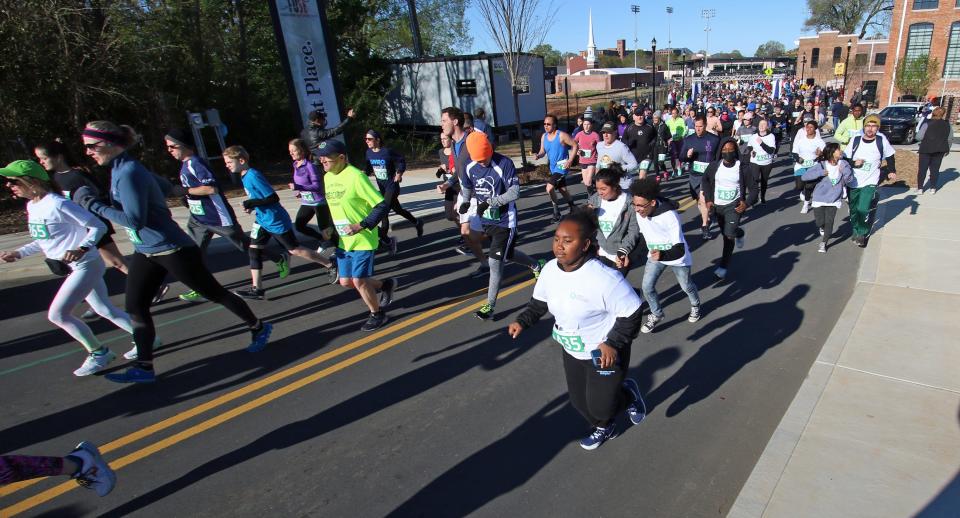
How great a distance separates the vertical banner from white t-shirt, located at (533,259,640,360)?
9.36m

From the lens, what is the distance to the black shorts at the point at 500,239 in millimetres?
5703

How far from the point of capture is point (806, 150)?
9.64 meters

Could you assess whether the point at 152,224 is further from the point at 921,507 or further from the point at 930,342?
the point at 930,342

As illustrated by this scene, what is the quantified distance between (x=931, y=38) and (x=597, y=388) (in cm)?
5063

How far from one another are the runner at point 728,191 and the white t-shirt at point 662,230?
2264 millimetres

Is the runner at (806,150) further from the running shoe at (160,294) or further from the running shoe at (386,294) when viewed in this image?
the running shoe at (160,294)

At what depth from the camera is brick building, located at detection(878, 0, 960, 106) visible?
37.7m

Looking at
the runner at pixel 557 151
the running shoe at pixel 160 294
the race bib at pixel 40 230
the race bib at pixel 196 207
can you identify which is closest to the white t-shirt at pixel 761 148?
the runner at pixel 557 151

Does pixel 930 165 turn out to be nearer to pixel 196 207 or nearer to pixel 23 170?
pixel 196 207

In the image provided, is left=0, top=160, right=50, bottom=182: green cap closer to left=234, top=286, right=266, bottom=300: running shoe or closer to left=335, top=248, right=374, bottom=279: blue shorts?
left=335, top=248, right=374, bottom=279: blue shorts

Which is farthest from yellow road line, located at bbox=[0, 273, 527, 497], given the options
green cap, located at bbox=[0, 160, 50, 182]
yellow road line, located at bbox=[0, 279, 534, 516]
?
green cap, located at bbox=[0, 160, 50, 182]

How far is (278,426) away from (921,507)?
13.7ft

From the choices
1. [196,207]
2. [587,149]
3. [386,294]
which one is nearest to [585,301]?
[386,294]

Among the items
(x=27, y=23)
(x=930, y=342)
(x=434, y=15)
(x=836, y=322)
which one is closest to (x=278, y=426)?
(x=836, y=322)
